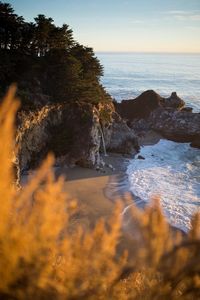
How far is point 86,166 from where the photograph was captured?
899 inches

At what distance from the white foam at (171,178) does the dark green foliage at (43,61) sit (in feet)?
20.9

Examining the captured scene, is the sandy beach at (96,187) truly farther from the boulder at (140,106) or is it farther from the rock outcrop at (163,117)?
the boulder at (140,106)

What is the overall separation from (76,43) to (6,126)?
26.6 metres

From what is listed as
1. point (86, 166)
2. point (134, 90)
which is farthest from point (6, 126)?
point (134, 90)

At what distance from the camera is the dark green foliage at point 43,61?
23.6 metres

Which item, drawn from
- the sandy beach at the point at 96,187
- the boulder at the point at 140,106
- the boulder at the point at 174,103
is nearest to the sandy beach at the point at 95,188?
the sandy beach at the point at 96,187

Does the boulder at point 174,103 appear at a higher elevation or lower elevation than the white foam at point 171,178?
higher

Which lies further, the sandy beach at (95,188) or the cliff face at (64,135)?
the cliff face at (64,135)

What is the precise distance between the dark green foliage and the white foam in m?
6.38

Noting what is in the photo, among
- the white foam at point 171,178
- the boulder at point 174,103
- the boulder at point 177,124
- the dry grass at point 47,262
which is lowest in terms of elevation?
the white foam at point 171,178

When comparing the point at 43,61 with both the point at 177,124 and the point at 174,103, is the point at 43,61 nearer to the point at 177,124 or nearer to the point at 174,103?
the point at 177,124

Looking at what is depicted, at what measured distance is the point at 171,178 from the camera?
22672 millimetres

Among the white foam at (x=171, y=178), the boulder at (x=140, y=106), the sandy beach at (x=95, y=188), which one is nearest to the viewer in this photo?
the sandy beach at (x=95, y=188)

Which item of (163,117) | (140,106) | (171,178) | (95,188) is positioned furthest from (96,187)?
(140,106)
